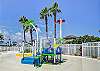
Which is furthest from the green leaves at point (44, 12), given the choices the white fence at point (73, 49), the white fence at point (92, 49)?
the white fence at point (92, 49)

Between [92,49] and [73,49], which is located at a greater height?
[92,49]

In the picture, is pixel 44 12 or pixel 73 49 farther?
pixel 44 12

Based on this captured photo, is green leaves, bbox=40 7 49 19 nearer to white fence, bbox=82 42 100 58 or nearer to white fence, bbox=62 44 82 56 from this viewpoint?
white fence, bbox=62 44 82 56

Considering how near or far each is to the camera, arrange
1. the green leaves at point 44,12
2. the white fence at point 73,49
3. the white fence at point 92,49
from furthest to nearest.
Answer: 1. the green leaves at point 44,12
2. the white fence at point 73,49
3. the white fence at point 92,49

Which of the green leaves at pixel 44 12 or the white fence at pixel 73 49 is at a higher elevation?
the green leaves at pixel 44 12

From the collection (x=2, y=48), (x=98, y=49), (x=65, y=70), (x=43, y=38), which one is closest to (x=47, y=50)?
(x=43, y=38)

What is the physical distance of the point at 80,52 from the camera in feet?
75.3

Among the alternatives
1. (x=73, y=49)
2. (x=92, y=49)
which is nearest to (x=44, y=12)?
(x=73, y=49)

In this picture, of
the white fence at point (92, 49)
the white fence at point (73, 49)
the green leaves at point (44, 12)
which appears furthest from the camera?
the green leaves at point (44, 12)

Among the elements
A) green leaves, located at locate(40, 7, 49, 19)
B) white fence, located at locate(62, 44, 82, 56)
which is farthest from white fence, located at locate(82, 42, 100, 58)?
green leaves, located at locate(40, 7, 49, 19)

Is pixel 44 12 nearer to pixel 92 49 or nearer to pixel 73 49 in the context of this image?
pixel 73 49

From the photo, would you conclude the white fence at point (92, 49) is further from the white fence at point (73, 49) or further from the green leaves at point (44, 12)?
the green leaves at point (44, 12)

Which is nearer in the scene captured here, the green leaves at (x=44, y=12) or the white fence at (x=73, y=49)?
the white fence at (x=73, y=49)

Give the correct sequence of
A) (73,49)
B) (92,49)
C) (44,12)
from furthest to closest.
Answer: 1. (44,12)
2. (73,49)
3. (92,49)
